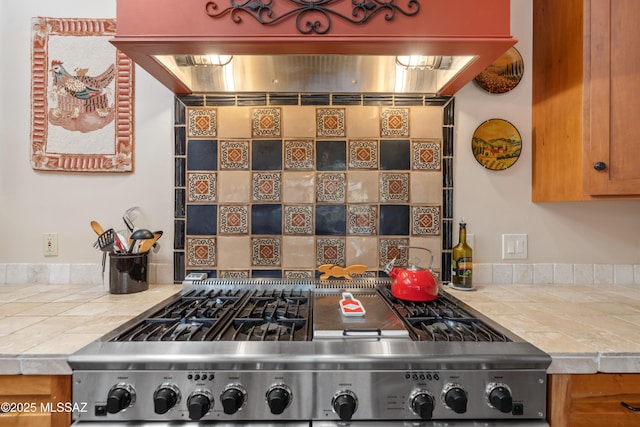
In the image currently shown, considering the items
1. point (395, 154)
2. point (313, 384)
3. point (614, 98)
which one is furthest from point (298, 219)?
point (614, 98)

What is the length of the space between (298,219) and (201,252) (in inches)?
19.3

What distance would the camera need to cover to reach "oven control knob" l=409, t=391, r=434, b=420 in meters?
0.84

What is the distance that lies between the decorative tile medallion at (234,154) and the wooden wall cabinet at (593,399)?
1407 millimetres

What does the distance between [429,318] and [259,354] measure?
582mm

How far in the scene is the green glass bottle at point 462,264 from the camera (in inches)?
61.3

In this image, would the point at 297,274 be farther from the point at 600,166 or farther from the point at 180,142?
the point at 600,166

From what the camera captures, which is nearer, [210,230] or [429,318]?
[429,318]

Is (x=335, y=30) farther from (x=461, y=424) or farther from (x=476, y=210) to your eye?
(x=461, y=424)

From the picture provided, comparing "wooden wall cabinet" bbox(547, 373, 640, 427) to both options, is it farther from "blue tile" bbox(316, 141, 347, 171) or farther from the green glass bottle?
"blue tile" bbox(316, 141, 347, 171)

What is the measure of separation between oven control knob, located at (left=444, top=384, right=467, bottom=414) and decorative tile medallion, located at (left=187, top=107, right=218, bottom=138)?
4.62 feet

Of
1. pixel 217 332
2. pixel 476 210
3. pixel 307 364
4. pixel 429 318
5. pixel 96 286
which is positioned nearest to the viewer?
pixel 307 364

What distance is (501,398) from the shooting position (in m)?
0.85

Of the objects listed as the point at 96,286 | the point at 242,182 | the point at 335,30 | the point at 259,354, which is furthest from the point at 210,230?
the point at 335,30

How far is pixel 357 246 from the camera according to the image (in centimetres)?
167
